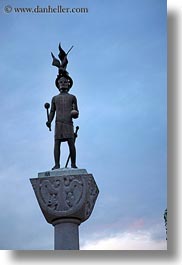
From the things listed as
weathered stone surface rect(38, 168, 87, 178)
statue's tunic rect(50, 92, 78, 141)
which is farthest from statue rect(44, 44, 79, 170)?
weathered stone surface rect(38, 168, 87, 178)

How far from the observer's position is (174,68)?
10.3 meters

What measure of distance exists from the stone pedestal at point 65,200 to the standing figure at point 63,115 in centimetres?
22

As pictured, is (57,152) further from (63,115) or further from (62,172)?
(63,115)

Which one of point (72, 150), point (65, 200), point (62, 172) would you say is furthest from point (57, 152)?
point (65, 200)

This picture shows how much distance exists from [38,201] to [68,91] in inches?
63.2

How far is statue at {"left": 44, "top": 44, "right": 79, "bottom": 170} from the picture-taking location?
1069 cm

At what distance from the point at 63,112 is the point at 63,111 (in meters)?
0.01

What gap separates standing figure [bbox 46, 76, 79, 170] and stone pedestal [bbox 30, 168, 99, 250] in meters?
0.22

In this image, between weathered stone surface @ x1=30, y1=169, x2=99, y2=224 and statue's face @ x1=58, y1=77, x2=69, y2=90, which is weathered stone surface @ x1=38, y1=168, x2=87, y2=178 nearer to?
weathered stone surface @ x1=30, y1=169, x2=99, y2=224

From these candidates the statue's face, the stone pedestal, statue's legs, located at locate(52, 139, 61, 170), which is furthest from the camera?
the statue's face

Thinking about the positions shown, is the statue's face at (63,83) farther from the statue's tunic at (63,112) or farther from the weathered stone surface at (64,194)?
the weathered stone surface at (64,194)

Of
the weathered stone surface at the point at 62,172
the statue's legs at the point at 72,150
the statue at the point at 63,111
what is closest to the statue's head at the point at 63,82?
the statue at the point at 63,111

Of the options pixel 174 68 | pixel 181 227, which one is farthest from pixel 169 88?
pixel 181 227

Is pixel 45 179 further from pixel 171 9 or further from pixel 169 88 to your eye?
pixel 171 9
